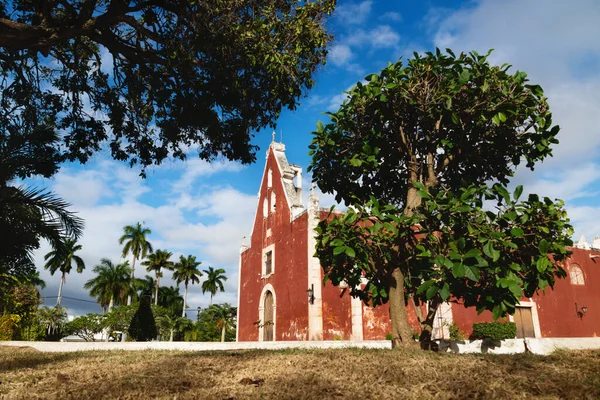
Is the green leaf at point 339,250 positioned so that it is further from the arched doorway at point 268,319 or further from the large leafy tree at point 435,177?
the arched doorway at point 268,319

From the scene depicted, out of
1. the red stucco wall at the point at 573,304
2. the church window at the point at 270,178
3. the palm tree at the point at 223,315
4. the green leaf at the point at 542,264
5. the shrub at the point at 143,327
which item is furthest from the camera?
the palm tree at the point at 223,315

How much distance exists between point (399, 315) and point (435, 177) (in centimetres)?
306

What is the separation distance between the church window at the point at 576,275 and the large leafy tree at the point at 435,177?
24.4 metres

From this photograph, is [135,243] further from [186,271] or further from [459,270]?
[459,270]

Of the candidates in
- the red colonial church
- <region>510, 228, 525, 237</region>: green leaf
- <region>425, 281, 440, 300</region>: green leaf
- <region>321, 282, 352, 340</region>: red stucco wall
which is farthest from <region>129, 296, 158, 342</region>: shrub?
<region>510, 228, 525, 237</region>: green leaf

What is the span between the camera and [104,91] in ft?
37.4

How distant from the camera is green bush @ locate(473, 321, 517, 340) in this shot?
24.0 meters

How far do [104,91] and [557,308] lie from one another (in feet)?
95.1

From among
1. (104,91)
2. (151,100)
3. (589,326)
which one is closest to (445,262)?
(151,100)

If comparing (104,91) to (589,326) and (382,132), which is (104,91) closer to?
(382,132)

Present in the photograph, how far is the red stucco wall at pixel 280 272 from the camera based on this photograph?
22375mm

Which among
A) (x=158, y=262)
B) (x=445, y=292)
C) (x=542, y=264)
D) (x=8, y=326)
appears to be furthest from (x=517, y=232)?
(x=158, y=262)

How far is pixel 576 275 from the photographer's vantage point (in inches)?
1182

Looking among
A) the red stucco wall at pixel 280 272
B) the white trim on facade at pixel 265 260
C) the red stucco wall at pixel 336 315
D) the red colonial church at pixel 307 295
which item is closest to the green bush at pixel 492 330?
the red colonial church at pixel 307 295
